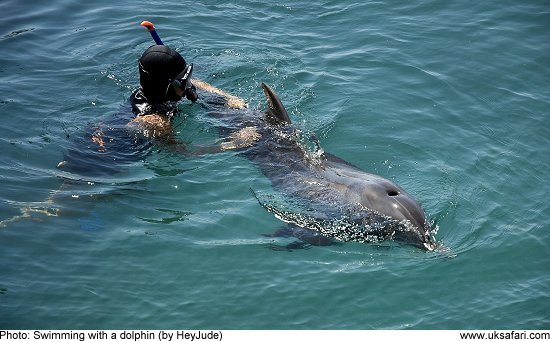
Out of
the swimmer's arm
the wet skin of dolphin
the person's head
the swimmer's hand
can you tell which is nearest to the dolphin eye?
the wet skin of dolphin

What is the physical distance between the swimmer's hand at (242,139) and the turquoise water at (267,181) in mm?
351

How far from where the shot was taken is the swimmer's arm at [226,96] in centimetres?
1043

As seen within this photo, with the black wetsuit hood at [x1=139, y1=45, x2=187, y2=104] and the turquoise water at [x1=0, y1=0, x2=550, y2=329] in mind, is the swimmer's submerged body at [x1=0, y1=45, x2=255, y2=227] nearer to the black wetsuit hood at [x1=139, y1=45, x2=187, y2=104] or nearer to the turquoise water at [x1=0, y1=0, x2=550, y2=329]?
the black wetsuit hood at [x1=139, y1=45, x2=187, y2=104]

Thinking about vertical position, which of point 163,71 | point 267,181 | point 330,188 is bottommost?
point 267,181

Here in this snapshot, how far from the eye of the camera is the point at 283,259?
24.9 ft

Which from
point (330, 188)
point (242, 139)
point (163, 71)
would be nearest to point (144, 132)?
point (163, 71)

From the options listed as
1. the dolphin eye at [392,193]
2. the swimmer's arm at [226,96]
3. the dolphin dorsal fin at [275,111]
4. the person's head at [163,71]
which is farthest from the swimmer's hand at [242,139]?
the dolphin eye at [392,193]

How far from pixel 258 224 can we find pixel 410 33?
6802 mm

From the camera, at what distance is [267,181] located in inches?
350

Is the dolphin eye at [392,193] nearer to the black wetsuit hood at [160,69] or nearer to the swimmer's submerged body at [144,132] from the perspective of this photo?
the swimmer's submerged body at [144,132]

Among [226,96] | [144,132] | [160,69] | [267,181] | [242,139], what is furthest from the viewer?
[226,96]

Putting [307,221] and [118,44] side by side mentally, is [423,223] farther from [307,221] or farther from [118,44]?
[118,44]

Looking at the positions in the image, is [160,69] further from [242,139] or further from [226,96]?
[226,96]

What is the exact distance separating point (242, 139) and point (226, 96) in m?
1.39
